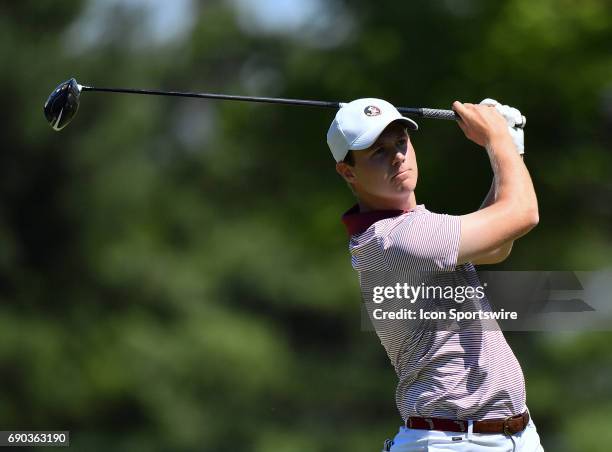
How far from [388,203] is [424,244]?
1.01 ft

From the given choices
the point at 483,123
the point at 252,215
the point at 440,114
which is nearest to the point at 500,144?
the point at 483,123

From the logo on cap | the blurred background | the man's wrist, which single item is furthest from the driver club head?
the blurred background

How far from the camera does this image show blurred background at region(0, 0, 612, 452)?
13750 millimetres

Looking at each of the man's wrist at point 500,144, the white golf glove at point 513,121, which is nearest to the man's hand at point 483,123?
the man's wrist at point 500,144

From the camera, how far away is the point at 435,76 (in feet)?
46.6

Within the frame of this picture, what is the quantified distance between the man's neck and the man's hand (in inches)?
10.4

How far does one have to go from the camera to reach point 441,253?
11.1ft

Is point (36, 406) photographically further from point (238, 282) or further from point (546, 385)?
point (546, 385)

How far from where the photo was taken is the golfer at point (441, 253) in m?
3.39

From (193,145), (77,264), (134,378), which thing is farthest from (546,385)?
(193,145)

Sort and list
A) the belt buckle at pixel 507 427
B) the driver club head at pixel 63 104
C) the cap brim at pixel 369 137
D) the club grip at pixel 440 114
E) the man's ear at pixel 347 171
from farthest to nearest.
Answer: the driver club head at pixel 63 104
the club grip at pixel 440 114
the man's ear at pixel 347 171
the cap brim at pixel 369 137
the belt buckle at pixel 507 427

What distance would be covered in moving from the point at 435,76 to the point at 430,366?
10.9 m

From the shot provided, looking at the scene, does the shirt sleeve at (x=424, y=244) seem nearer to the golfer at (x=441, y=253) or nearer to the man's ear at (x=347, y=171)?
the golfer at (x=441, y=253)

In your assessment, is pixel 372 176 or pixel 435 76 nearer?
pixel 372 176
